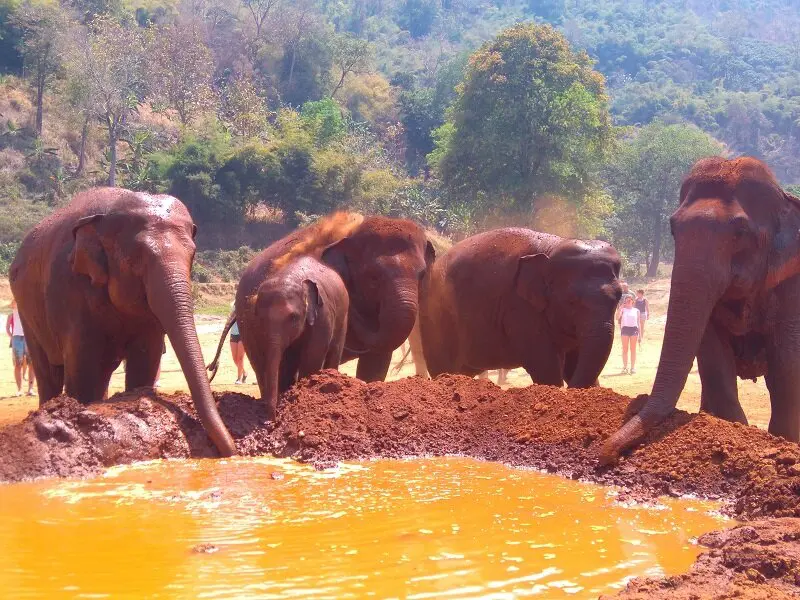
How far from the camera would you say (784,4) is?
174250 mm

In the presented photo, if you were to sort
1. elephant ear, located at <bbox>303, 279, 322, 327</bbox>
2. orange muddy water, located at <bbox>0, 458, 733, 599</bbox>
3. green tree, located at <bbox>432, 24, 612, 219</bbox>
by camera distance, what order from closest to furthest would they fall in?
orange muddy water, located at <bbox>0, 458, 733, 599</bbox>
elephant ear, located at <bbox>303, 279, 322, 327</bbox>
green tree, located at <bbox>432, 24, 612, 219</bbox>

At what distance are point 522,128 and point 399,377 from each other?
87.8ft

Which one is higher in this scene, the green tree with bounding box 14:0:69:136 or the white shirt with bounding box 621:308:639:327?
the green tree with bounding box 14:0:69:136

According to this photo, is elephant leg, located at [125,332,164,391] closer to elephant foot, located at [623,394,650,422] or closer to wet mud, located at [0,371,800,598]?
wet mud, located at [0,371,800,598]

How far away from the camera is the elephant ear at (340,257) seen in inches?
464

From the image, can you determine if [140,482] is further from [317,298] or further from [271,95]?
[271,95]

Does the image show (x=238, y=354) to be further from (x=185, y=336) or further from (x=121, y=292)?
(x=185, y=336)

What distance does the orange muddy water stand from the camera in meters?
5.00

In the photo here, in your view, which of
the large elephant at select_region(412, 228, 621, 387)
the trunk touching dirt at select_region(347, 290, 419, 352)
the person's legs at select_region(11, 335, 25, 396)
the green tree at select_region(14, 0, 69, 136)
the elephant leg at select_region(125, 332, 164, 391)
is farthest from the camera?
the green tree at select_region(14, 0, 69, 136)

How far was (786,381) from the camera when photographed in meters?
8.59

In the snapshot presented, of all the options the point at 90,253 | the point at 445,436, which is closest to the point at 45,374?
the point at 90,253

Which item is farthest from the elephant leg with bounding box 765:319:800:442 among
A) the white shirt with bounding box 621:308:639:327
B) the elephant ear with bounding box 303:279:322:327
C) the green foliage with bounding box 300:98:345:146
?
the green foliage with bounding box 300:98:345:146

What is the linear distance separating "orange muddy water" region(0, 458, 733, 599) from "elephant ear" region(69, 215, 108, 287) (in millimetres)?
1728

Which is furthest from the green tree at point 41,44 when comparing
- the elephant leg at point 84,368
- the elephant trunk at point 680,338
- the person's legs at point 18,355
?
the elephant trunk at point 680,338
